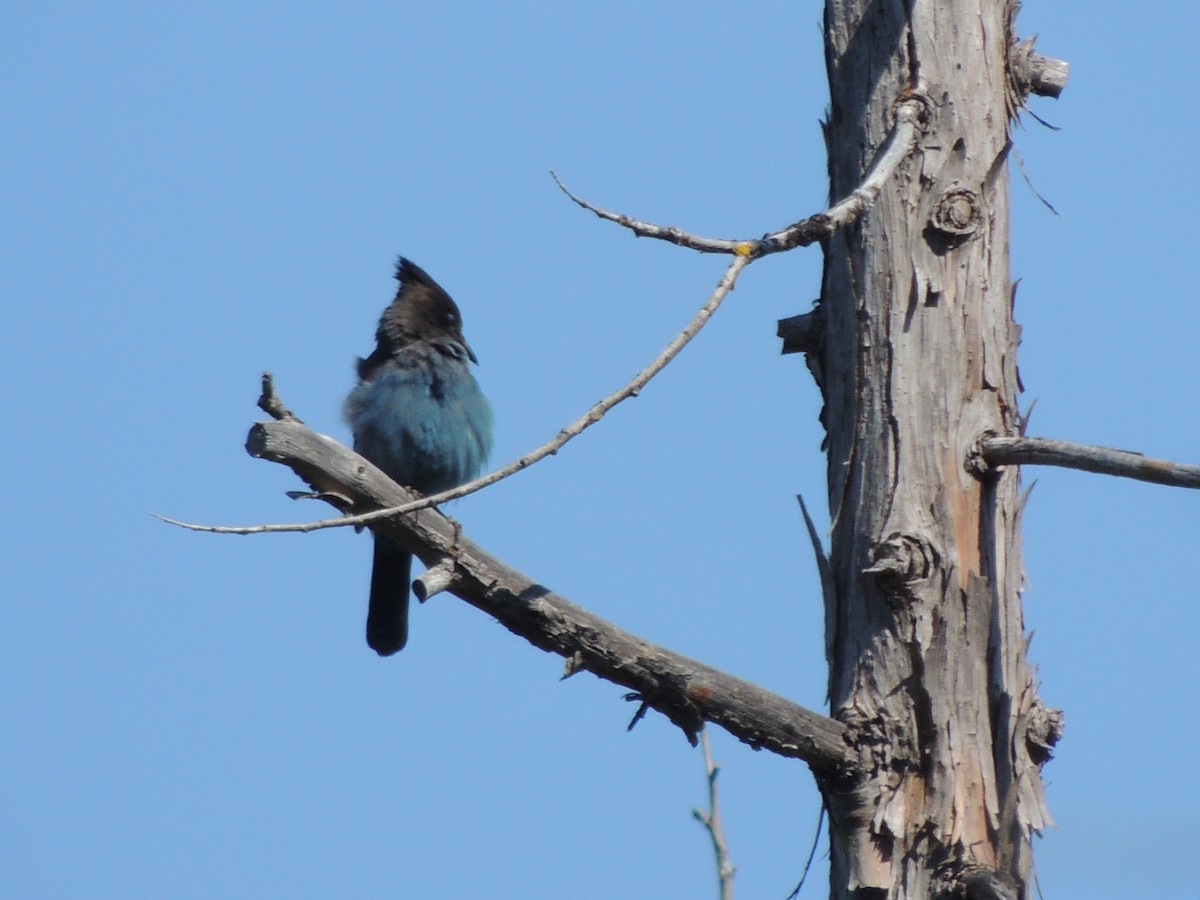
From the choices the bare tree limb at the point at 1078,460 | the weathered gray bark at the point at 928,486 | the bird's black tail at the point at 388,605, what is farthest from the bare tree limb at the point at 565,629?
the bird's black tail at the point at 388,605

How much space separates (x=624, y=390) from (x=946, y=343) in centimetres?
101

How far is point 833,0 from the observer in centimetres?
376

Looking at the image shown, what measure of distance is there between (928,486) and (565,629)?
36.2 inches

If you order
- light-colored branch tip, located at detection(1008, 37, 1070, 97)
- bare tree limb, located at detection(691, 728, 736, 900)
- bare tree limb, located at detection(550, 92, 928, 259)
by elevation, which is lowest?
bare tree limb, located at detection(691, 728, 736, 900)

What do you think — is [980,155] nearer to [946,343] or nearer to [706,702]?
[946,343]

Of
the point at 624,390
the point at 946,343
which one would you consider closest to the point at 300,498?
the point at 624,390

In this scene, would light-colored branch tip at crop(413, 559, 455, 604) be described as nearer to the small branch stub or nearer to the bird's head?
the small branch stub

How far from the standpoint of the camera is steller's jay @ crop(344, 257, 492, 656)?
5875 millimetres

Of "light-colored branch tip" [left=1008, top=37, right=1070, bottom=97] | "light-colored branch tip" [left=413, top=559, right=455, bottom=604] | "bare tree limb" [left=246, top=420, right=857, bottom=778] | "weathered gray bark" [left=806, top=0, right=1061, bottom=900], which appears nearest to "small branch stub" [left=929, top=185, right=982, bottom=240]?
"weathered gray bark" [left=806, top=0, right=1061, bottom=900]

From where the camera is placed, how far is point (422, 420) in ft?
19.2

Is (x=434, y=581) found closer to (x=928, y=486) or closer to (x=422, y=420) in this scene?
(x=928, y=486)

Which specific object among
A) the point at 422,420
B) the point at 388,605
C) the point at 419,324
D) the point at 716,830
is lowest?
the point at 716,830

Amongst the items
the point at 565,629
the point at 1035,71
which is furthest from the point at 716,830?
the point at 1035,71

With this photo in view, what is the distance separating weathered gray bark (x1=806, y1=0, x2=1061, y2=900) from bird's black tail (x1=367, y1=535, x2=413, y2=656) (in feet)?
9.52
